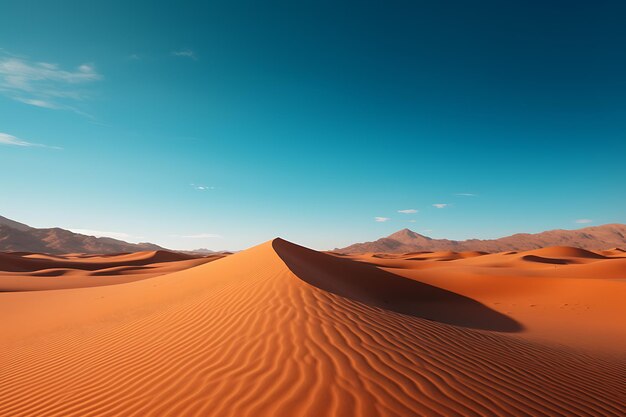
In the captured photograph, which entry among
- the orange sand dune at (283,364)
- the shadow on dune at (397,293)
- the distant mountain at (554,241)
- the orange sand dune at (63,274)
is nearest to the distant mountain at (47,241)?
the orange sand dune at (63,274)

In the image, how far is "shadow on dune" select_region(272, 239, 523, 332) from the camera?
10891 mm

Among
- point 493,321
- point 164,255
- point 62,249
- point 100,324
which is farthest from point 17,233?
point 493,321

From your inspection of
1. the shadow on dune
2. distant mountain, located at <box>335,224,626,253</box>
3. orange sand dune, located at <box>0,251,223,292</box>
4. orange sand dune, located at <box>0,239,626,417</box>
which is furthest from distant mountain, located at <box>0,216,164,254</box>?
orange sand dune, located at <box>0,239,626,417</box>

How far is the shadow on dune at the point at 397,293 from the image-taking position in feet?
35.7

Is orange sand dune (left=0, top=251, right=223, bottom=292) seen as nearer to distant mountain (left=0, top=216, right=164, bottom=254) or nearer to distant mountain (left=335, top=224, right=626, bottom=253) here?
distant mountain (left=0, top=216, right=164, bottom=254)

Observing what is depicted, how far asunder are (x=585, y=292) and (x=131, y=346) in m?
17.0

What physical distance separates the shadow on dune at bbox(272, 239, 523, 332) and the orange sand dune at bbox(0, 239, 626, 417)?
2437 mm

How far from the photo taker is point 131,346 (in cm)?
562

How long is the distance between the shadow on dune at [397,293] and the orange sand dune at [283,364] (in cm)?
244

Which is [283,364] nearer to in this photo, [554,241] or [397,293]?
[397,293]

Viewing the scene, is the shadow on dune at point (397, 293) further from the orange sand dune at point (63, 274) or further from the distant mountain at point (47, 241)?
the distant mountain at point (47, 241)

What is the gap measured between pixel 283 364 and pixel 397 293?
462 inches

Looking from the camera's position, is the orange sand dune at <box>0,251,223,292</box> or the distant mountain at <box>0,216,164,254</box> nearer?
the orange sand dune at <box>0,251,223,292</box>

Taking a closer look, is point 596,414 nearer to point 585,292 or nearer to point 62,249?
point 585,292
